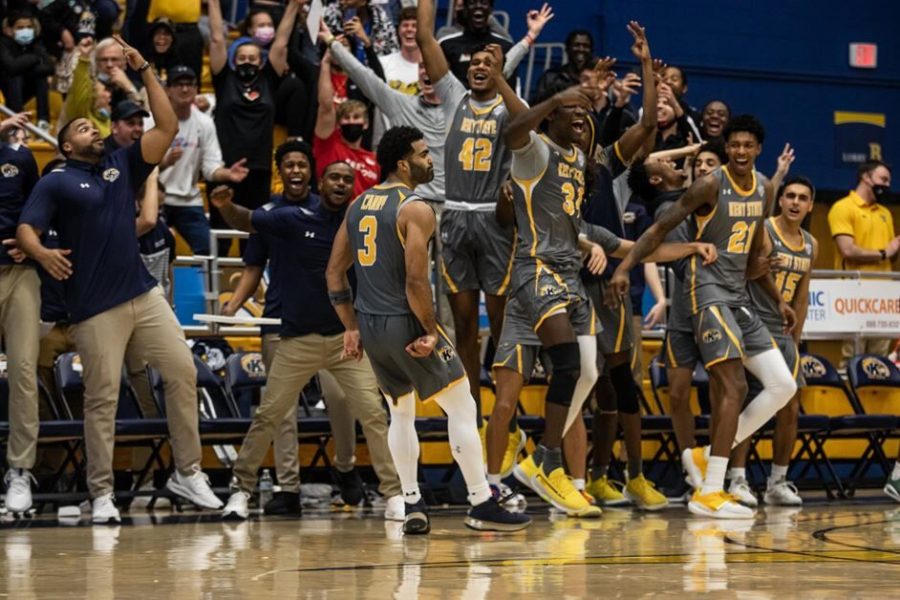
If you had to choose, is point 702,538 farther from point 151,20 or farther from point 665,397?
point 151,20

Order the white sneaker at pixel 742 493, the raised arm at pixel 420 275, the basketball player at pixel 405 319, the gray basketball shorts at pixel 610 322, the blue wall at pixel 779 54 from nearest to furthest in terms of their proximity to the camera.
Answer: the raised arm at pixel 420 275, the basketball player at pixel 405 319, the gray basketball shorts at pixel 610 322, the white sneaker at pixel 742 493, the blue wall at pixel 779 54

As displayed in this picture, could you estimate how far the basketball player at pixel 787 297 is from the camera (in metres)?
12.2

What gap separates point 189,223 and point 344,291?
14.7 feet

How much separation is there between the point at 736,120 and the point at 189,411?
4.08 metres

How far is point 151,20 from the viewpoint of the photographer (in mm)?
15469

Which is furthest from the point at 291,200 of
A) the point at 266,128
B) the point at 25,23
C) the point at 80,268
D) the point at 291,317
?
the point at 25,23

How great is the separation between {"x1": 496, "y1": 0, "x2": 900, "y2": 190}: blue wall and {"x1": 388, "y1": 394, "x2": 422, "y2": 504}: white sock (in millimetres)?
10756

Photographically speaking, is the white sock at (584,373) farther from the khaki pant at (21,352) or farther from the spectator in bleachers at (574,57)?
the spectator in bleachers at (574,57)

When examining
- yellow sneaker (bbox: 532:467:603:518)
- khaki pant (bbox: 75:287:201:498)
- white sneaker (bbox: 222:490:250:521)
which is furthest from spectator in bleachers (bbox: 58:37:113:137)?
yellow sneaker (bbox: 532:467:603:518)

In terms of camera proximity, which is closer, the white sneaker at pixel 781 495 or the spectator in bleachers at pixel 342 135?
the white sneaker at pixel 781 495

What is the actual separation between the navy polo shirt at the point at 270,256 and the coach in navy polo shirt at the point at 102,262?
923mm

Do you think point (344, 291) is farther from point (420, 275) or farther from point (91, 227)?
point (91, 227)

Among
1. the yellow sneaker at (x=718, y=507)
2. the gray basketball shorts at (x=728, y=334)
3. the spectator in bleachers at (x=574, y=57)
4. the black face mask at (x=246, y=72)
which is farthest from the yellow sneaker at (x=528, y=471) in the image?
the spectator in bleachers at (x=574, y=57)

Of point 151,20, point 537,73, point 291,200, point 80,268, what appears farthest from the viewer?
point 537,73
